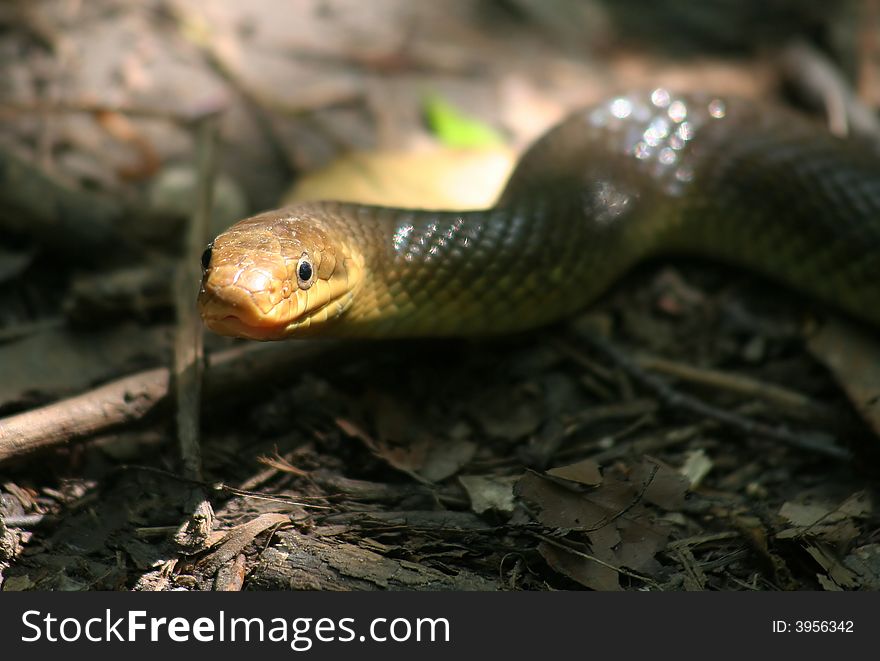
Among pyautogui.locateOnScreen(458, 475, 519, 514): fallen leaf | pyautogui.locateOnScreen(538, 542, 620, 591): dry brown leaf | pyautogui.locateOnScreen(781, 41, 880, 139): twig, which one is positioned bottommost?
pyautogui.locateOnScreen(538, 542, 620, 591): dry brown leaf

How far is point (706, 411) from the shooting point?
4.57m

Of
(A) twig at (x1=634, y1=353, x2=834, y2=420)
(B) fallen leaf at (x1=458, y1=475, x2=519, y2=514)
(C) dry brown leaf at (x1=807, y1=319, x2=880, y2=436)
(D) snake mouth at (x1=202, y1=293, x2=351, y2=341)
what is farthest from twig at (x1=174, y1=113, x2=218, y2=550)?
(C) dry brown leaf at (x1=807, y1=319, x2=880, y2=436)

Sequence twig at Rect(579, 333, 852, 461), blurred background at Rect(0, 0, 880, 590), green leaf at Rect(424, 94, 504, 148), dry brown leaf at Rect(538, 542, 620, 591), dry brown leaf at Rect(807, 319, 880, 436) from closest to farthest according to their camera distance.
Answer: dry brown leaf at Rect(538, 542, 620, 591)
blurred background at Rect(0, 0, 880, 590)
twig at Rect(579, 333, 852, 461)
dry brown leaf at Rect(807, 319, 880, 436)
green leaf at Rect(424, 94, 504, 148)

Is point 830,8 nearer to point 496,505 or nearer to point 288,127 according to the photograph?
point 288,127

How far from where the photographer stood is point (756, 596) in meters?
3.47

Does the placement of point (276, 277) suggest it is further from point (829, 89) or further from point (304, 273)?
point (829, 89)

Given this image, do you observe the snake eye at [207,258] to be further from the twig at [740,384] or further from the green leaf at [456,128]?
the green leaf at [456,128]

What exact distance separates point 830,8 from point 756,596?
5.97 metres

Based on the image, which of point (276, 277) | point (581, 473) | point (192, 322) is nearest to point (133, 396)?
point (192, 322)

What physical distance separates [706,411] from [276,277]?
7.26 feet

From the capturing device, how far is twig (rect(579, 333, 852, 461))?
4.39 metres

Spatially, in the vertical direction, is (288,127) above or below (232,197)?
above

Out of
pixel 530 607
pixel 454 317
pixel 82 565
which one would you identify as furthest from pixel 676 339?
pixel 82 565

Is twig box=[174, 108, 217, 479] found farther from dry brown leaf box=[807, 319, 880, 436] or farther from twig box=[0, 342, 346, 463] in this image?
dry brown leaf box=[807, 319, 880, 436]
